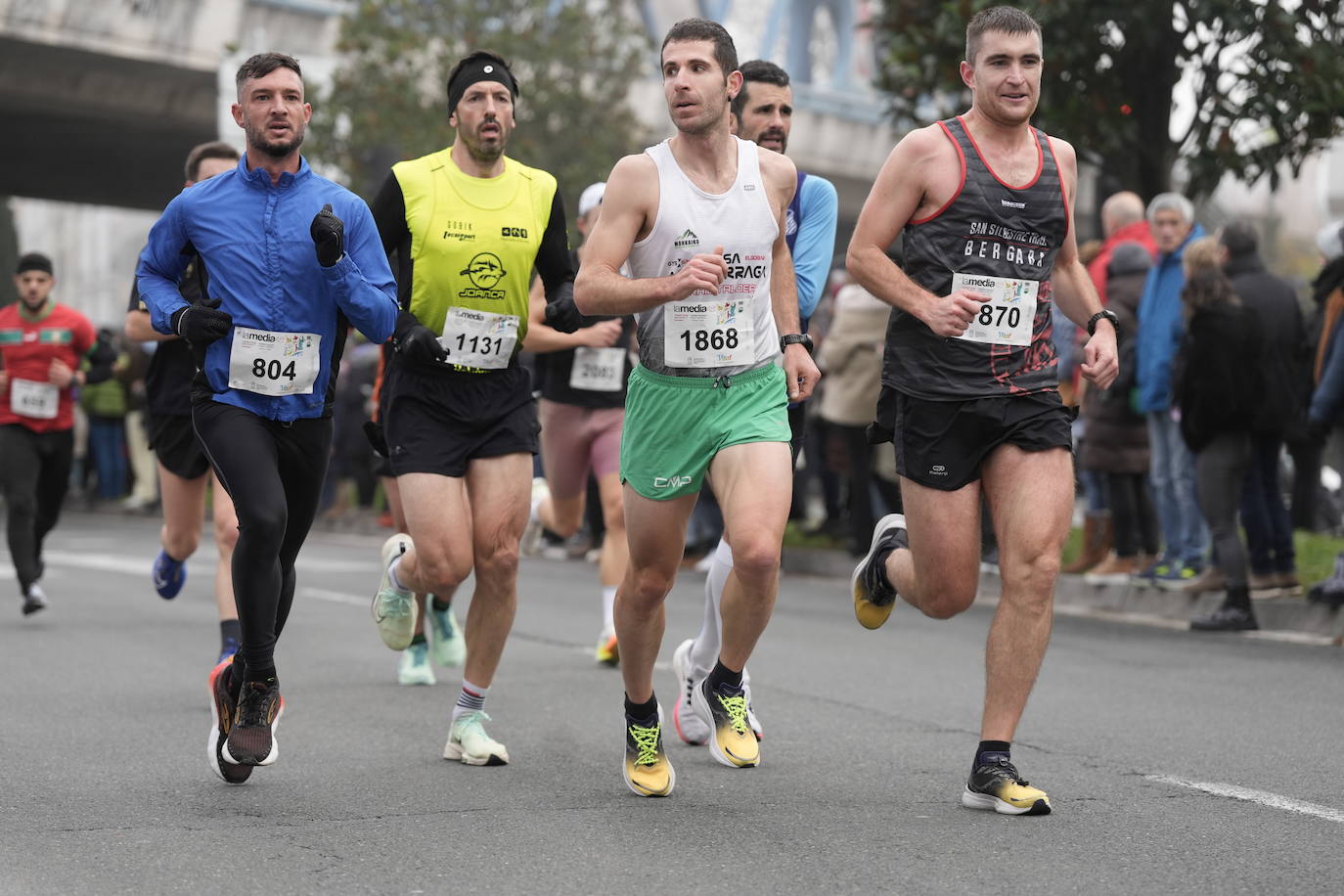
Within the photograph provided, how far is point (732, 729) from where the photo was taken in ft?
21.0

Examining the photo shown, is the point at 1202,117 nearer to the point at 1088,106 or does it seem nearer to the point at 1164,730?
the point at 1088,106

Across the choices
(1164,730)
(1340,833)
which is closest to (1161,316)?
(1164,730)

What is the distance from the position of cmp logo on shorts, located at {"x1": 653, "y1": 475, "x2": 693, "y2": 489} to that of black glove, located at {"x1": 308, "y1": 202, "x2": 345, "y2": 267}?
110 cm

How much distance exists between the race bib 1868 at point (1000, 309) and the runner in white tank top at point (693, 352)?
0.49 m

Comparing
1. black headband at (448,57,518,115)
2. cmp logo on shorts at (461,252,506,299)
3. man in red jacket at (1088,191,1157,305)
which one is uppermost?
→ man in red jacket at (1088,191,1157,305)

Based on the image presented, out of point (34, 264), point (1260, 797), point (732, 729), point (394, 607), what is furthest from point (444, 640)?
point (34, 264)

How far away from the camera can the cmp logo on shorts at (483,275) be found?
6699 millimetres

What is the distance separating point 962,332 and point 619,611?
128 cm

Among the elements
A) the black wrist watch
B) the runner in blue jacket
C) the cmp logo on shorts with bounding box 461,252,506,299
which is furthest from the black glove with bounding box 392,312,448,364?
the black wrist watch

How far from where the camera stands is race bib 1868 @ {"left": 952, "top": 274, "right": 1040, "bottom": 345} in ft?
18.9

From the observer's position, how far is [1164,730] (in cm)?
723

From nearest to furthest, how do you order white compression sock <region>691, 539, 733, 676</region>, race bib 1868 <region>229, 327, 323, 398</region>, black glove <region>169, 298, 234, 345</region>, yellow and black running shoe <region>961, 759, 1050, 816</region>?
yellow and black running shoe <region>961, 759, 1050, 816</region>
black glove <region>169, 298, 234, 345</region>
race bib 1868 <region>229, 327, 323, 398</region>
white compression sock <region>691, 539, 733, 676</region>

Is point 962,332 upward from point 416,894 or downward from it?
upward

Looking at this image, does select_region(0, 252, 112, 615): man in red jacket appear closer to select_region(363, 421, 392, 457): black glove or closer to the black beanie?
select_region(363, 421, 392, 457): black glove
